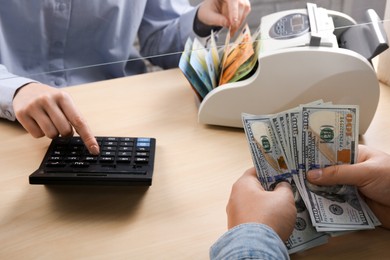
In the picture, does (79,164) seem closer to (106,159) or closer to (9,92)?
(106,159)

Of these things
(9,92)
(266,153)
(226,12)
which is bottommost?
(9,92)

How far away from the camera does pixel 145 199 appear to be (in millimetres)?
705

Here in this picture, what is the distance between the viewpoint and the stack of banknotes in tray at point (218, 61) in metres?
0.82

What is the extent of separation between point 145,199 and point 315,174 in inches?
10.4

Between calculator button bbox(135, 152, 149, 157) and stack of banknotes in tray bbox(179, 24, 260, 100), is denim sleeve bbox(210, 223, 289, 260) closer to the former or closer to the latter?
calculator button bbox(135, 152, 149, 157)

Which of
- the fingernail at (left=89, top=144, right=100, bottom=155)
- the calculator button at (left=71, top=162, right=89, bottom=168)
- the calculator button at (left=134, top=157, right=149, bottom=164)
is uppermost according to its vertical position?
the calculator button at (left=134, top=157, right=149, bottom=164)

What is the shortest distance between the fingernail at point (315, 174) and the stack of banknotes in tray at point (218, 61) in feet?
0.81

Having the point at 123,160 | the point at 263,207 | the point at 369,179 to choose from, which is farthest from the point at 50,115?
the point at 369,179

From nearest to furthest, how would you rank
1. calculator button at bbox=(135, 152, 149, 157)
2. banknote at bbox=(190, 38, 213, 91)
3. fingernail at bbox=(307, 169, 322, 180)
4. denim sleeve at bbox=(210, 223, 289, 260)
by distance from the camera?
denim sleeve at bbox=(210, 223, 289, 260), fingernail at bbox=(307, 169, 322, 180), calculator button at bbox=(135, 152, 149, 157), banknote at bbox=(190, 38, 213, 91)

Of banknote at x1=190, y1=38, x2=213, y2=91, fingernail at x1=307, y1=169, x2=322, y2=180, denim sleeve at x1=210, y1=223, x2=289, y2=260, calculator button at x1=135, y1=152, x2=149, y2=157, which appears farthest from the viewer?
banknote at x1=190, y1=38, x2=213, y2=91

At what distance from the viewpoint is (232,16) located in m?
0.81

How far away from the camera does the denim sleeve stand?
0.55 meters

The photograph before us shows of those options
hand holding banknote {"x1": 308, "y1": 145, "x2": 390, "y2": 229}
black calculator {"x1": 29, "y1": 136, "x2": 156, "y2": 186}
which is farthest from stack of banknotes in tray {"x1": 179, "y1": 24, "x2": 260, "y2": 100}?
hand holding banknote {"x1": 308, "y1": 145, "x2": 390, "y2": 229}

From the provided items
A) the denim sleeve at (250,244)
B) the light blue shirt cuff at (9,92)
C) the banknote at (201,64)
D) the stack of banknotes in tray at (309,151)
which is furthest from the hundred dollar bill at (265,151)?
the light blue shirt cuff at (9,92)
